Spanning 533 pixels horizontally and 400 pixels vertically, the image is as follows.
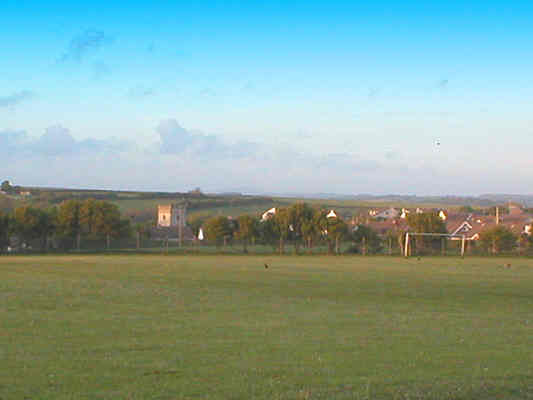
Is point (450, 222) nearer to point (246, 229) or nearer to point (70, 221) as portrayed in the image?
point (246, 229)

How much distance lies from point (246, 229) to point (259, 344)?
78847mm

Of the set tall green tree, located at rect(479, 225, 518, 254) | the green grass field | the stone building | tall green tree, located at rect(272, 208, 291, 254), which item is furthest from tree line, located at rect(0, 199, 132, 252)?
the green grass field

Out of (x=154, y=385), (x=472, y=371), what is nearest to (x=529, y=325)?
(x=472, y=371)

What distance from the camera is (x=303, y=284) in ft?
125

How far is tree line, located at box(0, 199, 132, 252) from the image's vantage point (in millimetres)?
91812

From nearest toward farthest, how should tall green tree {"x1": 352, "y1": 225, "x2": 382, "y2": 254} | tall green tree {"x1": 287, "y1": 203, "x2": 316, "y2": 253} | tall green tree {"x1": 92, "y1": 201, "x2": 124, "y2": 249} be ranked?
tall green tree {"x1": 352, "y1": 225, "x2": 382, "y2": 254}, tall green tree {"x1": 287, "y1": 203, "x2": 316, "y2": 253}, tall green tree {"x1": 92, "y1": 201, "x2": 124, "y2": 249}

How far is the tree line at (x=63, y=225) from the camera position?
91.8 m

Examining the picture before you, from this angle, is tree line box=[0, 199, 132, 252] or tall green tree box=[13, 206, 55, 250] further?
tree line box=[0, 199, 132, 252]

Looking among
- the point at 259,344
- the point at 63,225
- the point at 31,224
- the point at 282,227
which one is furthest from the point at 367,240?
the point at 259,344

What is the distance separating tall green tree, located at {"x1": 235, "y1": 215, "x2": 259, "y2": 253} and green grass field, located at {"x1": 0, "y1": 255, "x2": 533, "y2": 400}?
62.6 metres

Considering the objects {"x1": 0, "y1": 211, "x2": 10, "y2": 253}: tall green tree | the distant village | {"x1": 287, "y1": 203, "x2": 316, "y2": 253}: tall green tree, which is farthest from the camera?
the distant village

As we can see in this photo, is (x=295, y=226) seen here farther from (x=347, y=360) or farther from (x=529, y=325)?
(x=347, y=360)

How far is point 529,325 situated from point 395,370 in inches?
380

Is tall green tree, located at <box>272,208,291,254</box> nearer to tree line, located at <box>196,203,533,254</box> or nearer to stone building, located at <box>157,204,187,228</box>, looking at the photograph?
tree line, located at <box>196,203,533,254</box>
